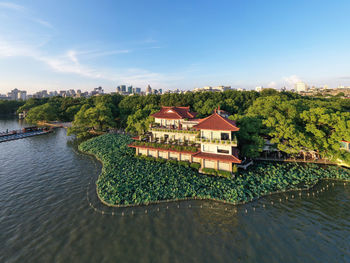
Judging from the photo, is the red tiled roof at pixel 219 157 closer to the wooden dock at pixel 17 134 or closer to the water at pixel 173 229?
the water at pixel 173 229

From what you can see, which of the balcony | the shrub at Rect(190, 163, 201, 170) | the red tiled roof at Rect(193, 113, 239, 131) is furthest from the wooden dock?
the red tiled roof at Rect(193, 113, 239, 131)

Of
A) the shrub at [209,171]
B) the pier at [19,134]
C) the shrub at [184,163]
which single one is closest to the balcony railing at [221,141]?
the shrub at [209,171]

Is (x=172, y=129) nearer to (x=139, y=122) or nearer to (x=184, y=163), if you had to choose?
(x=184, y=163)

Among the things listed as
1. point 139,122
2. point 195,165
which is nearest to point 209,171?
point 195,165

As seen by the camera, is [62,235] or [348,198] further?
[348,198]

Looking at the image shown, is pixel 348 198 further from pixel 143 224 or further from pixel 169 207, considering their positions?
pixel 143 224

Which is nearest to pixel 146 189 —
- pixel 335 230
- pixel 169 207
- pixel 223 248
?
pixel 169 207

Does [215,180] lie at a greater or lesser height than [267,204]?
greater
